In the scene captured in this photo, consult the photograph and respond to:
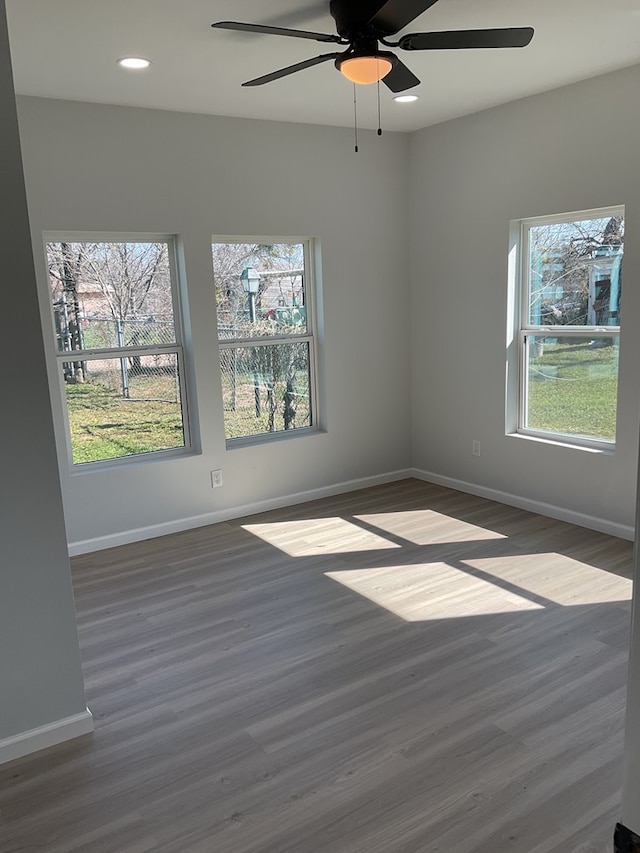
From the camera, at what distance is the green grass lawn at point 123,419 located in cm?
440

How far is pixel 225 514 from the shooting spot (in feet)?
16.2

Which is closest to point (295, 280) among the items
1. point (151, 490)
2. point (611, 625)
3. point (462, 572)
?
point (151, 490)

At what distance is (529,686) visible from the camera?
8.98 ft

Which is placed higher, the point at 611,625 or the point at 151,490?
the point at 151,490

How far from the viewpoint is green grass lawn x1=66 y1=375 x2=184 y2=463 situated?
14.4 ft

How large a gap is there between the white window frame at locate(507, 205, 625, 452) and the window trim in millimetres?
2397

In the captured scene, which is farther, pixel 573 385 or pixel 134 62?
pixel 573 385

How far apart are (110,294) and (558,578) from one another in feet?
10.8

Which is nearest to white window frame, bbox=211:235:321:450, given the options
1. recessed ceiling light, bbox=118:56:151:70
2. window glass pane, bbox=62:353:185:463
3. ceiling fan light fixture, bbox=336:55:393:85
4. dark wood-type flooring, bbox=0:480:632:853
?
window glass pane, bbox=62:353:185:463

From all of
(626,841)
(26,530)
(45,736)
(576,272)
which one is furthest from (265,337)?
(626,841)

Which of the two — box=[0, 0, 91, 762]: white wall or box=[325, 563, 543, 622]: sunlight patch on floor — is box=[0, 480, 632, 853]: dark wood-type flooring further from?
box=[0, 0, 91, 762]: white wall

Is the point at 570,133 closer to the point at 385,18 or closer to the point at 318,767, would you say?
the point at 385,18

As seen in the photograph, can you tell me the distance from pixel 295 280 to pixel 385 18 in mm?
2717

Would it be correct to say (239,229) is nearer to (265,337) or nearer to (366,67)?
(265,337)
